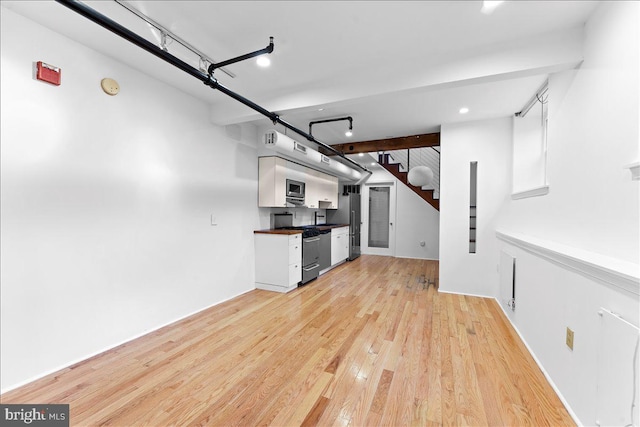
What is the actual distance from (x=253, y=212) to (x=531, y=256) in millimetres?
3668

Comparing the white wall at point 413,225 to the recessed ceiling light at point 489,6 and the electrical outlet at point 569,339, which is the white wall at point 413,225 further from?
the recessed ceiling light at point 489,6

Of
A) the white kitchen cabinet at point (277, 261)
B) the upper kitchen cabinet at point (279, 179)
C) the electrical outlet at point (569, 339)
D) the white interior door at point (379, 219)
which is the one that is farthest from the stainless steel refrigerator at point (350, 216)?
the electrical outlet at point (569, 339)

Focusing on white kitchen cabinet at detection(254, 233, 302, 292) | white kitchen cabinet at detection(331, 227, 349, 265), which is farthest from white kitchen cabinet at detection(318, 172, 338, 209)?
white kitchen cabinet at detection(254, 233, 302, 292)

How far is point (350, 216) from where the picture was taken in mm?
6906

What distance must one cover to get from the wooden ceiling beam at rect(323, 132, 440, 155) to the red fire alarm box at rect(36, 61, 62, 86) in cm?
420

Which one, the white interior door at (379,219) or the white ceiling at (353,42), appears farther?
the white interior door at (379,219)

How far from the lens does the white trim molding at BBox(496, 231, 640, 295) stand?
1141mm

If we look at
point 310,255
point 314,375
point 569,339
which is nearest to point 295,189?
point 310,255

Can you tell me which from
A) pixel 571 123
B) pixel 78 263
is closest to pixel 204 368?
pixel 78 263

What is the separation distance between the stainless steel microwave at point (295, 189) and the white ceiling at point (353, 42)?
1771 mm

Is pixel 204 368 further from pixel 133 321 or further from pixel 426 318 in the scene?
pixel 426 318

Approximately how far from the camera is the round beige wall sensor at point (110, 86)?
2.28 m

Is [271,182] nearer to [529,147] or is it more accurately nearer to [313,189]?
[313,189]

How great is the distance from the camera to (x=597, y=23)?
1705mm
